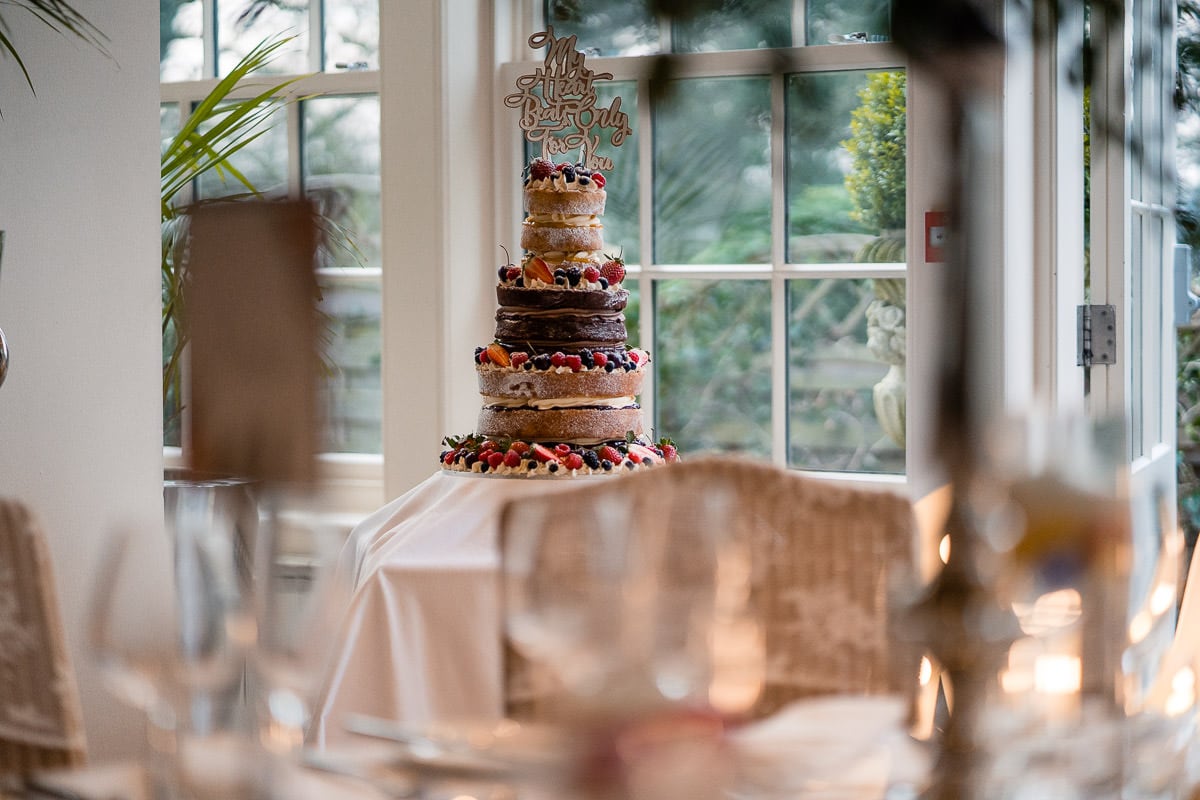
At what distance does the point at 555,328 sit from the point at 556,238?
163mm

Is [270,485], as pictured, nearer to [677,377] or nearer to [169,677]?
[169,677]

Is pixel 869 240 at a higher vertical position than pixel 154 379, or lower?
higher

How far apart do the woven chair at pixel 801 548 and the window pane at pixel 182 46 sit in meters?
2.45

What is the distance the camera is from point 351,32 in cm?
338

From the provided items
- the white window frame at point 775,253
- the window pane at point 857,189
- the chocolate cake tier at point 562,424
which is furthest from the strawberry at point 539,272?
the window pane at point 857,189

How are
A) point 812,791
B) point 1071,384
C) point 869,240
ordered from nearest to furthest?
point 812,791 < point 1071,384 < point 869,240

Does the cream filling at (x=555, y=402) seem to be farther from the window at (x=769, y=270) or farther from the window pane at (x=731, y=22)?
the window pane at (x=731, y=22)


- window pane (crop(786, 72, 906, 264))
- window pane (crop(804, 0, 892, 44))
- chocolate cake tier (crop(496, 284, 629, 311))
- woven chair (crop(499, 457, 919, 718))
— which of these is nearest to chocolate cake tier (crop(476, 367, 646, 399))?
chocolate cake tier (crop(496, 284, 629, 311))

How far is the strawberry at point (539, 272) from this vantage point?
2148 mm

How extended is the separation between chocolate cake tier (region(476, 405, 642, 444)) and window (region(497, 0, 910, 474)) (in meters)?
1.00

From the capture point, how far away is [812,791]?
47cm

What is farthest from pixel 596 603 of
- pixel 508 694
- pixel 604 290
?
pixel 604 290

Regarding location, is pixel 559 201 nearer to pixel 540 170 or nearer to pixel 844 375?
pixel 540 170

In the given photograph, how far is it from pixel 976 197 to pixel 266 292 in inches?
5.3
